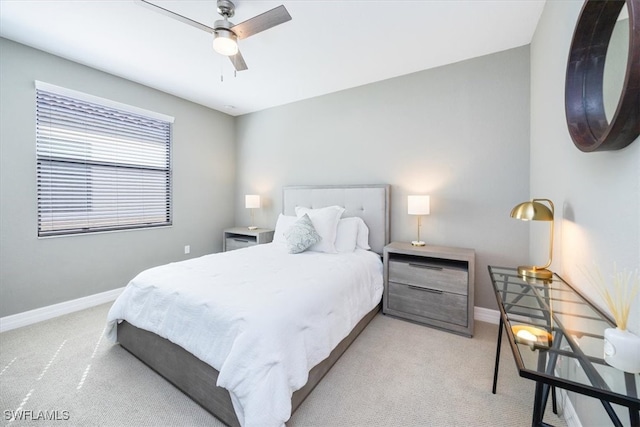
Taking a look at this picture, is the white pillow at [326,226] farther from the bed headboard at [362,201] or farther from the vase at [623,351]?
the vase at [623,351]

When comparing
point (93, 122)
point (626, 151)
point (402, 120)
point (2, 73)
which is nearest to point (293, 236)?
point (402, 120)

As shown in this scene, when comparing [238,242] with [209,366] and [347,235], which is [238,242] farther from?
[209,366]

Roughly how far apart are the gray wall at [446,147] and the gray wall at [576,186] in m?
0.22

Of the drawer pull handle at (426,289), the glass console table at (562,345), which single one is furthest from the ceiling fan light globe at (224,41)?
the drawer pull handle at (426,289)

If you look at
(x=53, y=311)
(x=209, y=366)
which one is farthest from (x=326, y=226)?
(x=53, y=311)

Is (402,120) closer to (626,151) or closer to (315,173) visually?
(315,173)

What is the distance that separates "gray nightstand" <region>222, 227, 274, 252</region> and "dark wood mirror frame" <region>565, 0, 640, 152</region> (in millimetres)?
3448

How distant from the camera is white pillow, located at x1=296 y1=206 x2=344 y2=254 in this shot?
283cm

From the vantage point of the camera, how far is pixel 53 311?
2.66 metres

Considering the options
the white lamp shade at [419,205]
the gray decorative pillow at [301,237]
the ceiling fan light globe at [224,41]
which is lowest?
the gray decorative pillow at [301,237]

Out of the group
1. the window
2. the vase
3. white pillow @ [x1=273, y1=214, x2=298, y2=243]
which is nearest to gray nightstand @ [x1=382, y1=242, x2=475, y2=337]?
white pillow @ [x1=273, y1=214, x2=298, y2=243]

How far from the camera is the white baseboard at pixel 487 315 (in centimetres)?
260

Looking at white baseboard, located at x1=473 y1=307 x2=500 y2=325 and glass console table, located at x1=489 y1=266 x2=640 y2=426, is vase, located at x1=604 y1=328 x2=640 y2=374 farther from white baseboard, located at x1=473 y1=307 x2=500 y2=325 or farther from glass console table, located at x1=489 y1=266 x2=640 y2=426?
white baseboard, located at x1=473 y1=307 x2=500 y2=325

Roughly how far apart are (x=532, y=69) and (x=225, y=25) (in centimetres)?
266
